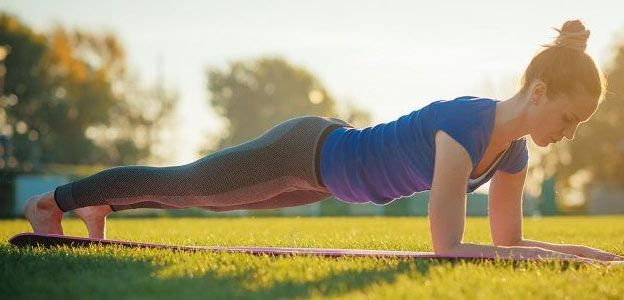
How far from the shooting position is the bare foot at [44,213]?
186 inches

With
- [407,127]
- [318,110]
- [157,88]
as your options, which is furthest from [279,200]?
[318,110]

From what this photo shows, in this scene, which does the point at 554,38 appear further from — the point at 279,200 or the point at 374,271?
the point at 279,200

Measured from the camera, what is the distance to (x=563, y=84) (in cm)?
363

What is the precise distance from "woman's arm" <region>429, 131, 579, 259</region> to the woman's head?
1.74 feet

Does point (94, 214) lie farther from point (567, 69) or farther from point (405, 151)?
point (567, 69)

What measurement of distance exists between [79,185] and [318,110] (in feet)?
159

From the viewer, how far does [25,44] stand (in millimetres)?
→ 36750

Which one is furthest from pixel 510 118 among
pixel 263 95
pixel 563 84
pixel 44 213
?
pixel 263 95

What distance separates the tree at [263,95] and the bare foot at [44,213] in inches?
1821

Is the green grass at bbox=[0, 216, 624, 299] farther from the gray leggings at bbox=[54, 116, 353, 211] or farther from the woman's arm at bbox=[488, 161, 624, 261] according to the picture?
the woman's arm at bbox=[488, 161, 624, 261]

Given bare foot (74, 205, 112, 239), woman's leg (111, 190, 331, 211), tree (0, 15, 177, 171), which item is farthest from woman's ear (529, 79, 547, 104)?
tree (0, 15, 177, 171)

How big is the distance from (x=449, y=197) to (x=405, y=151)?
539mm

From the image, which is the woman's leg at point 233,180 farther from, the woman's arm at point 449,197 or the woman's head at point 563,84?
the woman's head at point 563,84

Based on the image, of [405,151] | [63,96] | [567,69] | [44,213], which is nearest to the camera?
[567,69]
